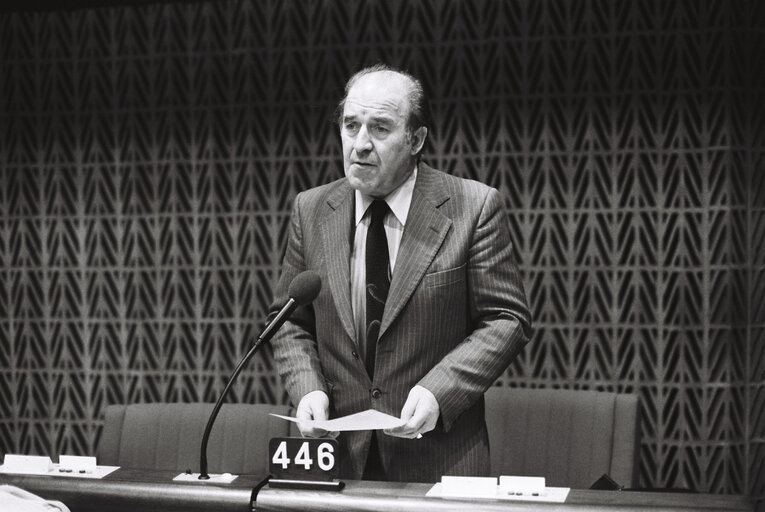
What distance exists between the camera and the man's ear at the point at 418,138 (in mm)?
2525

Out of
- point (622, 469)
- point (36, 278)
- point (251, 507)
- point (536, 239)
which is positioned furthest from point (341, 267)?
point (36, 278)

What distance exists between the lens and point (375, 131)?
243 cm

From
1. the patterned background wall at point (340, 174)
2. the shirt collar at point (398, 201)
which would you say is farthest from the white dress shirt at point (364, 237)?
the patterned background wall at point (340, 174)

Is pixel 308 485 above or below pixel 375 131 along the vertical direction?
below

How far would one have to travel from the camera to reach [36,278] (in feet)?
15.8

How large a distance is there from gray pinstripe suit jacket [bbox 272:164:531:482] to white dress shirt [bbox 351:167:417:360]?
3 cm

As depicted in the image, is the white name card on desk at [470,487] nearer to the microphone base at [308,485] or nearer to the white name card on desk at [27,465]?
the microphone base at [308,485]

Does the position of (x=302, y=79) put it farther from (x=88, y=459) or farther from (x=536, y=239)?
(x=88, y=459)

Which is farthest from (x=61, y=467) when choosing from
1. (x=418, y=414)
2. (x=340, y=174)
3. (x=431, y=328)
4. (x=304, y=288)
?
(x=340, y=174)

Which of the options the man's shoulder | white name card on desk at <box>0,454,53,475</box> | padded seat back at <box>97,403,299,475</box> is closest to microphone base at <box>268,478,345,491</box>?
white name card on desk at <box>0,454,53,475</box>

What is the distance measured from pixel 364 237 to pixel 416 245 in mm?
165

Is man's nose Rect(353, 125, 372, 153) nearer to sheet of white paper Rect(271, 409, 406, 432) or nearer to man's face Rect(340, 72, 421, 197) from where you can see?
man's face Rect(340, 72, 421, 197)

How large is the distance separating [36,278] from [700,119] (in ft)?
11.0

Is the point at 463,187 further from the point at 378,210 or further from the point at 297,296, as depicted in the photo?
the point at 297,296
